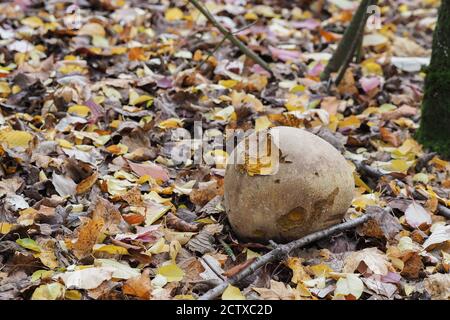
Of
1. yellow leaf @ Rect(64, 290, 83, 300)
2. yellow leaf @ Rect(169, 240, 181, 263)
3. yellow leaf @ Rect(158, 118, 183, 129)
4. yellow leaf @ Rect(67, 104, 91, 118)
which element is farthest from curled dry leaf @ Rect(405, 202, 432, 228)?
yellow leaf @ Rect(67, 104, 91, 118)

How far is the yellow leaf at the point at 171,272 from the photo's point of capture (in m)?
2.99

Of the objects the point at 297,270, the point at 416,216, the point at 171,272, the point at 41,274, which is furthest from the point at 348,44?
the point at 41,274

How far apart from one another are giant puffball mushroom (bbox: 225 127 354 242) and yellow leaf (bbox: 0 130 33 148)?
1.31 metres

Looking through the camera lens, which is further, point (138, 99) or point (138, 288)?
point (138, 99)

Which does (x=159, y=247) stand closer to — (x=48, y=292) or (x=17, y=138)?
(x=48, y=292)

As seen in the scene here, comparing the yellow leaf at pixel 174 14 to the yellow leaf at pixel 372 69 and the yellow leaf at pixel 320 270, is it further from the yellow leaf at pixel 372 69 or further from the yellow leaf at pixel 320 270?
the yellow leaf at pixel 320 270

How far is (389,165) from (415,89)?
1.27 metres

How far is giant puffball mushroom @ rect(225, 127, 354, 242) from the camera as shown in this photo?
3.09 m

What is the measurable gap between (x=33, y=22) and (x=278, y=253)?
3.55m

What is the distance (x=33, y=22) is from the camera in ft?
18.7

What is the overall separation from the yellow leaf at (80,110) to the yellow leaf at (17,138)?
0.54m

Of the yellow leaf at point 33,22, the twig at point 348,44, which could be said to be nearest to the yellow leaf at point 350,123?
the twig at point 348,44

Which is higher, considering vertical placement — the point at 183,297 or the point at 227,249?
the point at 183,297
